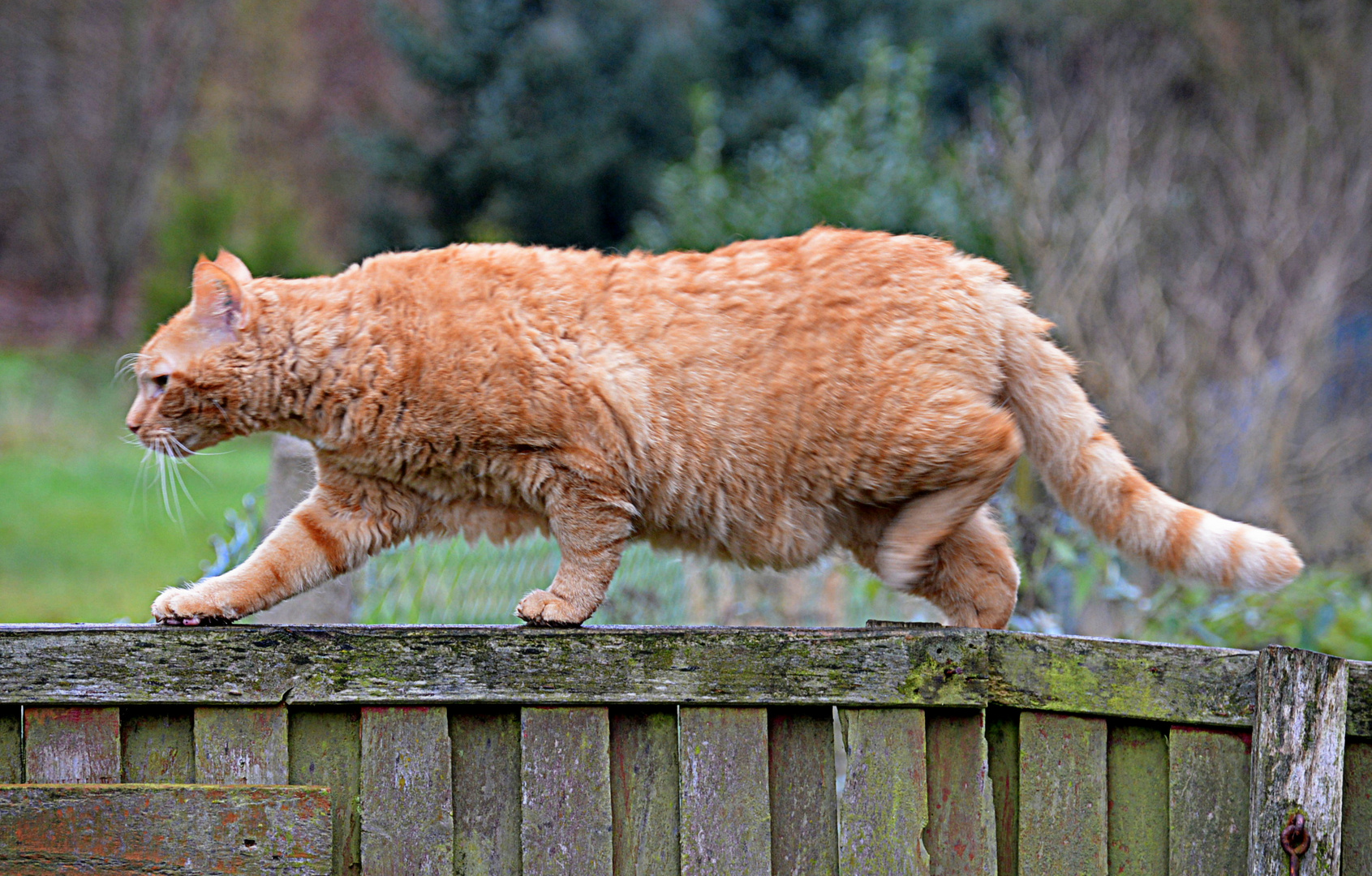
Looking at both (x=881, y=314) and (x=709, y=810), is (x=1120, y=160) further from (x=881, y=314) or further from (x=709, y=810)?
(x=709, y=810)

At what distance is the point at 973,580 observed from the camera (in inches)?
95.0

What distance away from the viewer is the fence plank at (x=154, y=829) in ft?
5.79

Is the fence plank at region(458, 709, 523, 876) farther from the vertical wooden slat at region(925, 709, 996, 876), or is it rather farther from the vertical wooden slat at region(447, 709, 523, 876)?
the vertical wooden slat at region(925, 709, 996, 876)

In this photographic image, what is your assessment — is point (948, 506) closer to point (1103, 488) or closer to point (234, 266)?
point (1103, 488)

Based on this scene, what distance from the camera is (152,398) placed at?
7.64 feet

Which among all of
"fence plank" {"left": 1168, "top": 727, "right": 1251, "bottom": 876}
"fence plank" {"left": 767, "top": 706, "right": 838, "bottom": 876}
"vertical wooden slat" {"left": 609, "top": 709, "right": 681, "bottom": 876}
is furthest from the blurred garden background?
"fence plank" {"left": 1168, "top": 727, "right": 1251, "bottom": 876}

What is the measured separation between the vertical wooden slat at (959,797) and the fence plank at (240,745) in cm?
103

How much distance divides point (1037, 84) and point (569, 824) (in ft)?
26.1

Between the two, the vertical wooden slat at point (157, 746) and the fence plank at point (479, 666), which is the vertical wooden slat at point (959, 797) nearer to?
the fence plank at point (479, 666)

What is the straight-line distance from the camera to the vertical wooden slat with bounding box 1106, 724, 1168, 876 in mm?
1812

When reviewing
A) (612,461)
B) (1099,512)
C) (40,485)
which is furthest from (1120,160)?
(40,485)

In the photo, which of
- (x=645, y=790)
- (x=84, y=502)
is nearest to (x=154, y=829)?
(x=645, y=790)

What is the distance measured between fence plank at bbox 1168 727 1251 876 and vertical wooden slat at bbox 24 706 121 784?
1.64 m

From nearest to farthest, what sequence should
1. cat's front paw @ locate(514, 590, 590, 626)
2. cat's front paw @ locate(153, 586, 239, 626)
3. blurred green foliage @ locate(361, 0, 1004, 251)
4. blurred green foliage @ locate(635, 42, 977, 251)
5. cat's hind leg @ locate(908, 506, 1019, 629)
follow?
cat's front paw @ locate(153, 586, 239, 626)
cat's front paw @ locate(514, 590, 590, 626)
cat's hind leg @ locate(908, 506, 1019, 629)
blurred green foliage @ locate(635, 42, 977, 251)
blurred green foliage @ locate(361, 0, 1004, 251)
